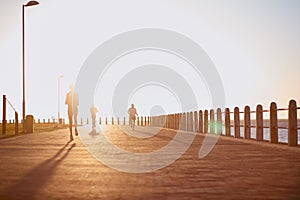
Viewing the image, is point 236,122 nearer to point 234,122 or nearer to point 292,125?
point 234,122

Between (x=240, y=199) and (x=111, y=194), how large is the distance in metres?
1.69

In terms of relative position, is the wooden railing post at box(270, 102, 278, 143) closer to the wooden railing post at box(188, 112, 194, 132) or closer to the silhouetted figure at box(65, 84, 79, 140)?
the silhouetted figure at box(65, 84, 79, 140)

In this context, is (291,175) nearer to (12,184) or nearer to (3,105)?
(12,184)

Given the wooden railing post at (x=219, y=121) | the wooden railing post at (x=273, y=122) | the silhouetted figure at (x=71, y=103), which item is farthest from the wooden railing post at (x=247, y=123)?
the silhouetted figure at (x=71, y=103)

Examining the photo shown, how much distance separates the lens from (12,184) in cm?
805

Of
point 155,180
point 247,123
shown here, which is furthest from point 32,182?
point 247,123

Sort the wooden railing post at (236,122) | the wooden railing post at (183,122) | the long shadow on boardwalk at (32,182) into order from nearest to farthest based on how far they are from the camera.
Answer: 1. the long shadow on boardwalk at (32,182)
2. the wooden railing post at (236,122)
3. the wooden railing post at (183,122)

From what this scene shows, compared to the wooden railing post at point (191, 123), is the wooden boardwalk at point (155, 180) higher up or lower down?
→ lower down

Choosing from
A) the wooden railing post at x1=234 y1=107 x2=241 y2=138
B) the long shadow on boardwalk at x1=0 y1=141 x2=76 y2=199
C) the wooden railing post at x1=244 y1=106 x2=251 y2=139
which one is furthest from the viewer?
the wooden railing post at x1=234 y1=107 x2=241 y2=138

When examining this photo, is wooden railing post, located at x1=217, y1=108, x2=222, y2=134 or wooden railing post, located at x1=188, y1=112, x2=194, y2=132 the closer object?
wooden railing post, located at x1=217, y1=108, x2=222, y2=134

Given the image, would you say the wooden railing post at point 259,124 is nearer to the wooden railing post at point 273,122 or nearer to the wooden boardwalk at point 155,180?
the wooden railing post at point 273,122

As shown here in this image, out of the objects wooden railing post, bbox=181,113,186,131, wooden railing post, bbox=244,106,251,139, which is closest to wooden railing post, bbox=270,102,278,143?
wooden railing post, bbox=244,106,251,139

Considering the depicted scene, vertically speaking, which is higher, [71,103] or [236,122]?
[71,103]

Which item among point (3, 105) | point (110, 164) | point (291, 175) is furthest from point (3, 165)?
point (3, 105)
